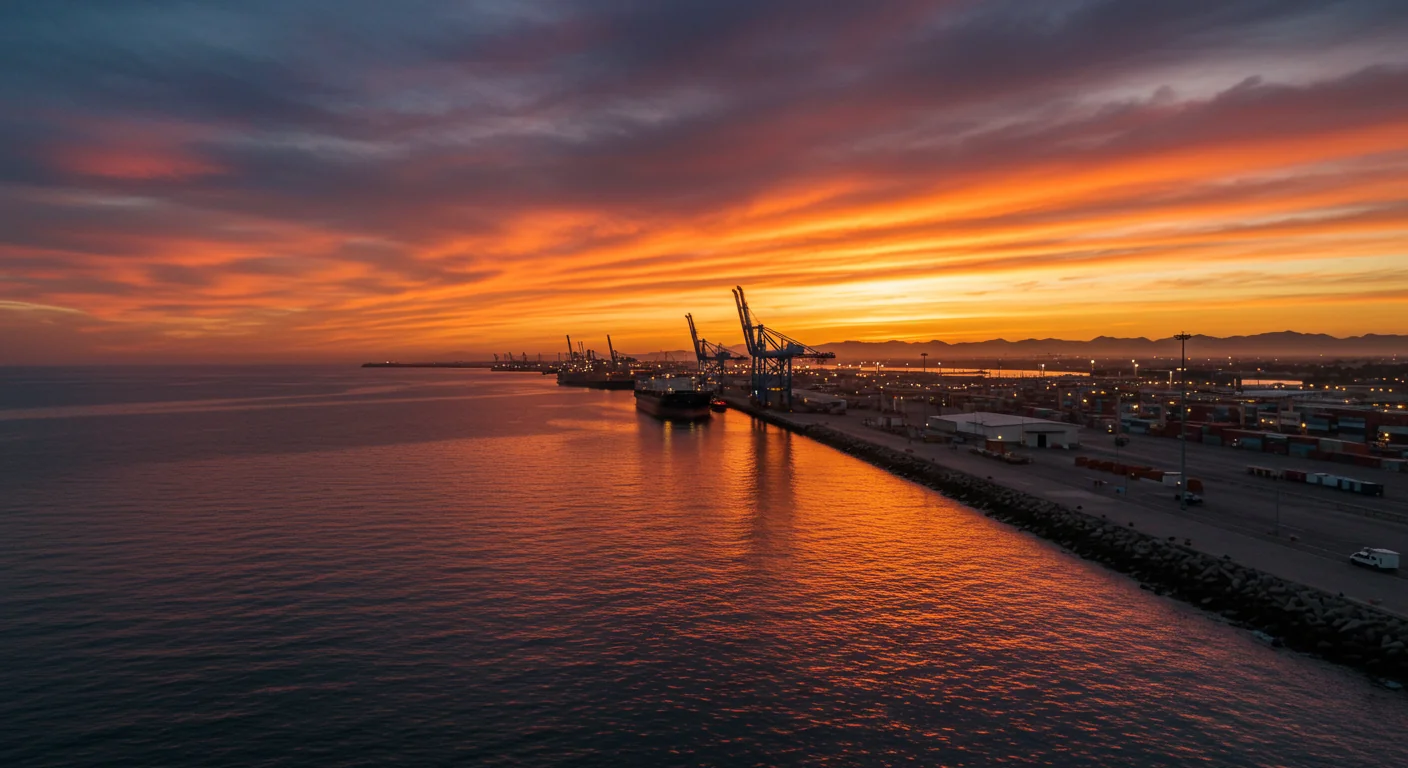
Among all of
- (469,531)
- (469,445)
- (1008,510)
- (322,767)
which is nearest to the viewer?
(322,767)

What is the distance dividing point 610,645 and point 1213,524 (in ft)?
96.6

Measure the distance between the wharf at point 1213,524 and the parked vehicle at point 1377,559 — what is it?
0.42 meters

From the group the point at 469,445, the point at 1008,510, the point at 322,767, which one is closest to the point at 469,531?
the point at 322,767

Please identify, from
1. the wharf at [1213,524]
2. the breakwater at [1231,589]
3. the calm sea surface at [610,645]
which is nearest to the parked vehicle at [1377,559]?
the wharf at [1213,524]

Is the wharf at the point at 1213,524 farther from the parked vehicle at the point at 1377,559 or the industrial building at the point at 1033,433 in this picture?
the industrial building at the point at 1033,433

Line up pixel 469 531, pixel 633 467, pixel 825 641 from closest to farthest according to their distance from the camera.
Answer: pixel 825 641 < pixel 469 531 < pixel 633 467

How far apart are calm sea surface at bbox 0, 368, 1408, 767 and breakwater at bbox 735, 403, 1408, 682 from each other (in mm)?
1122

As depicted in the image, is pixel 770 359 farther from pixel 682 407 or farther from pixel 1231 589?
pixel 1231 589

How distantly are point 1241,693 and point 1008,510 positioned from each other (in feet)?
75.4

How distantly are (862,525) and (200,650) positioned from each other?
3101 centimetres

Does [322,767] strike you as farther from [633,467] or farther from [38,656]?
[633,467]

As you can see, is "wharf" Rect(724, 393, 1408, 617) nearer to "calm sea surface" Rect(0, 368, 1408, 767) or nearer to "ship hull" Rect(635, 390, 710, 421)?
"calm sea surface" Rect(0, 368, 1408, 767)

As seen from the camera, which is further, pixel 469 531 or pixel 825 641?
pixel 469 531

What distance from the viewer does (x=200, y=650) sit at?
23500 mm
